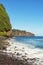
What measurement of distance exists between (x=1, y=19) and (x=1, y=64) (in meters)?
81.7

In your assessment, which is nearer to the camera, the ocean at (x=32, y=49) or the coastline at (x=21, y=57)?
the coastline at (x=21, y=57)

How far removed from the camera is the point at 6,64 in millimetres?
15922

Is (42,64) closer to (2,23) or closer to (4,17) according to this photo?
(2,23)

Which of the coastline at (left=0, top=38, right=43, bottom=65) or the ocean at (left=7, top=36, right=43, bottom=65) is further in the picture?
the ocean at (left=7, top=36, right=43, bottom=65)

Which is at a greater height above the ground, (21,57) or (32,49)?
(32,49)

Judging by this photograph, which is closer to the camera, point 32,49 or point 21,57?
point 21,57

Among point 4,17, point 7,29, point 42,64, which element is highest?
point 4,17

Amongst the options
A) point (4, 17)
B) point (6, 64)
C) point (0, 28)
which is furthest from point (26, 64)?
point (4, 17)

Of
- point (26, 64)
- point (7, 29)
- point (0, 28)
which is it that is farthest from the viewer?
point (7, 29)

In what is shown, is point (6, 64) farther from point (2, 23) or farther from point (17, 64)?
point (2, 23)

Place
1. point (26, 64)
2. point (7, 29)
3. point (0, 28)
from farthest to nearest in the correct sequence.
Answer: point (7, 29)
point (0, 28)
point (26, 64)

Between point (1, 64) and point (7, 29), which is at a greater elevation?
point (7, 29)

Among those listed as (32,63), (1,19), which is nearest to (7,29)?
(1,19)

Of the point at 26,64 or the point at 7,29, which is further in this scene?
the point at 7,29
